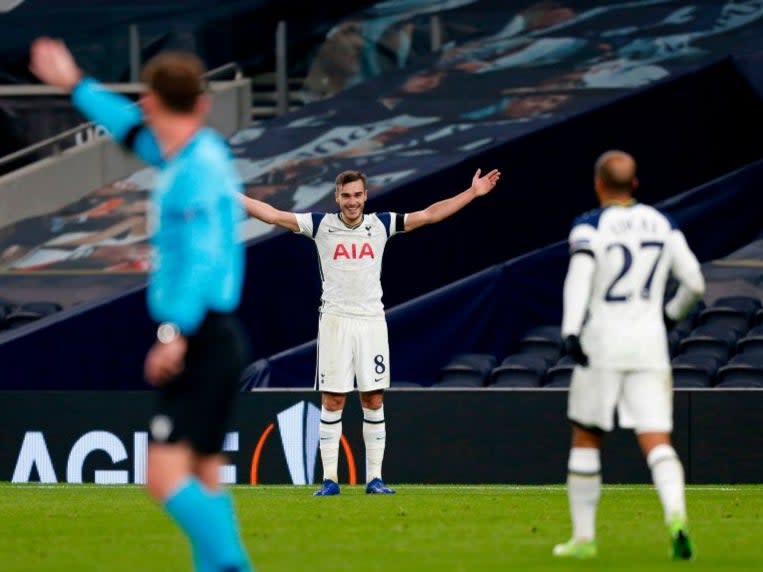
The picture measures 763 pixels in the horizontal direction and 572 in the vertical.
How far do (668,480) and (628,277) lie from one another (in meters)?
0.91

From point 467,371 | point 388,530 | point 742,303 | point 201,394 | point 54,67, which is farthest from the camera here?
point 742,303

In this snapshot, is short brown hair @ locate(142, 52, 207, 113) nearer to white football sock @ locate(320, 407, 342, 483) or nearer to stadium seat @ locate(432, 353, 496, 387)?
white football sock @ locate(320, 407, 342, 483)

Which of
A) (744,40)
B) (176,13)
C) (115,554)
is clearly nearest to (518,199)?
(744,40)

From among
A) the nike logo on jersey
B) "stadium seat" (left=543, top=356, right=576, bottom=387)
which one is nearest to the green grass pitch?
the nike logo on jersey

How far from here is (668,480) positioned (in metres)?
8.94

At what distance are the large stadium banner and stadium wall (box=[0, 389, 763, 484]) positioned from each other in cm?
454

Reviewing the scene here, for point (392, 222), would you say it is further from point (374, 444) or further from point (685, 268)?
point (685, 268)

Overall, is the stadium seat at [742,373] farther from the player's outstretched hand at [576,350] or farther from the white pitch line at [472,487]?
the player's outstretched hand at [576,350]

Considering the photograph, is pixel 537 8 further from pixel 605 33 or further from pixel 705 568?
pixel 705 568

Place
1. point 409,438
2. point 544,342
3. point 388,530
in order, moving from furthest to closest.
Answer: point 544,342, point 409,438, point 388,530

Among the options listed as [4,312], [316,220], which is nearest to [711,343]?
[316,220]

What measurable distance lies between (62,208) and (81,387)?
235 inches

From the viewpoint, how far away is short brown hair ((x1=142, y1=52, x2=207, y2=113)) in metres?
6.94

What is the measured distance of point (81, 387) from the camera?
19.7 metres
